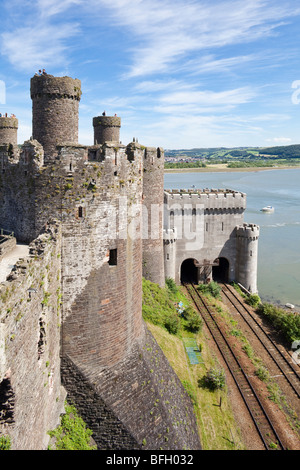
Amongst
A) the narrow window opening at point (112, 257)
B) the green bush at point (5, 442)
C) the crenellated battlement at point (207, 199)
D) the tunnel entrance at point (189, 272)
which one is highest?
the crenellated battlement at point (207, 199)

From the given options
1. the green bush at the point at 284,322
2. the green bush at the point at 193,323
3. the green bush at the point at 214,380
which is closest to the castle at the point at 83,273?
the green bush at the point at 214,380

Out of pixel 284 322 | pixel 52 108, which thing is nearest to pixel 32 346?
pixel 52 108

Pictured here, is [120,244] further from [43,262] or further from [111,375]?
[111,375]

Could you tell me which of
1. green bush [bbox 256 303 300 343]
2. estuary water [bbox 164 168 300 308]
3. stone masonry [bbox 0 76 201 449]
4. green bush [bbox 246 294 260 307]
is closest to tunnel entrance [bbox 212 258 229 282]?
green bush [bbox 246 294 260 307]

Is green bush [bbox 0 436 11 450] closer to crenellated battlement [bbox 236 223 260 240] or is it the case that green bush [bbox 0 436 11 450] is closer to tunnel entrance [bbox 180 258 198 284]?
tunnel entrance [bbox 180 258 198 284]

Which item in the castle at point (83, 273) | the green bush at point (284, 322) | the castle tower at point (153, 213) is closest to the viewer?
the castle at point (83, 273)

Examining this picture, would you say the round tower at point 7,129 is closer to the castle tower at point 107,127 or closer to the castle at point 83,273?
the castle tower at point 107,127
